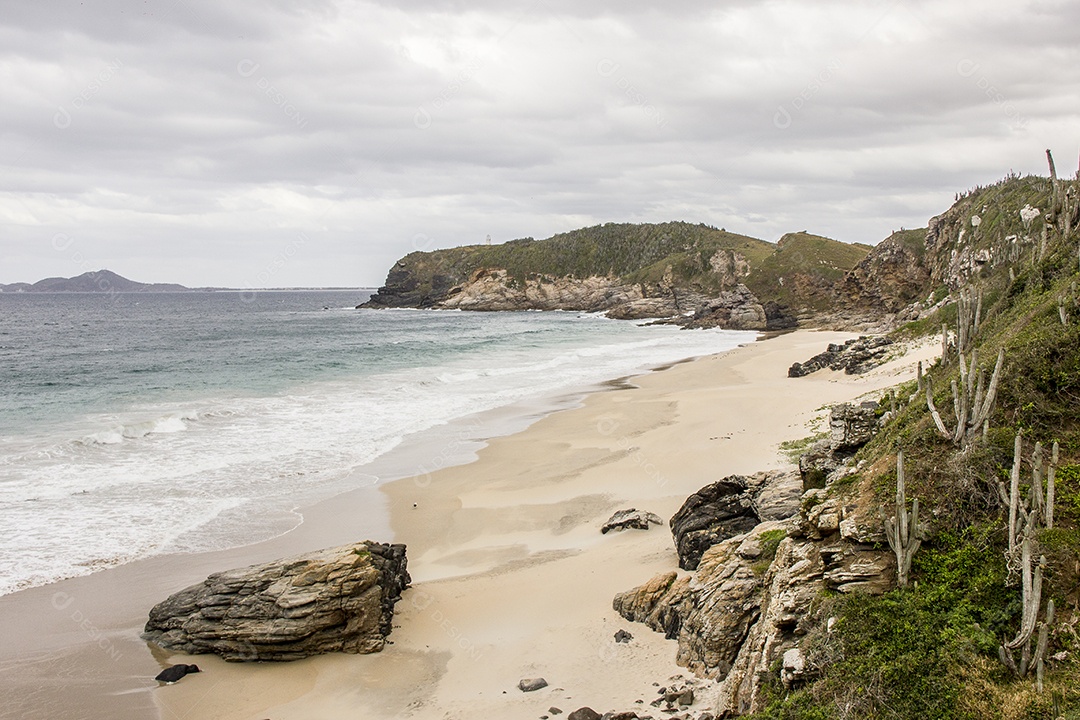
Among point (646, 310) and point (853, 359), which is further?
point (646, 310)

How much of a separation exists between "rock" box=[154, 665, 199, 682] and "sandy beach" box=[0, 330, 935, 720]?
A: 0.46 ft

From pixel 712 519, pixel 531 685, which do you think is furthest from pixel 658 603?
pixel 531 685

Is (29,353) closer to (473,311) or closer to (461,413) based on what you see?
(461,413)

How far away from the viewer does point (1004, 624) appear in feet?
19.1

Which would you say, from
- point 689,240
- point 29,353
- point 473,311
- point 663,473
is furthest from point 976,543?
point 689,240

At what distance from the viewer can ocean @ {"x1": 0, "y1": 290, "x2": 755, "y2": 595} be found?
15.1 meters

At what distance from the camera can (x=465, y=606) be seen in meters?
11.3

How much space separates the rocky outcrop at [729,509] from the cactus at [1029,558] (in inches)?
153

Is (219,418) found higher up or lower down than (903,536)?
lower down

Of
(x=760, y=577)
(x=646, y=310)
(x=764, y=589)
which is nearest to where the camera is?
(x=764, y=589)

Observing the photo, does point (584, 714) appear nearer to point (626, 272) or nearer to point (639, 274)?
point (639, 274)

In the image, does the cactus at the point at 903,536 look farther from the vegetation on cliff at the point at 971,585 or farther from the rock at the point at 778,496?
the rock at the point at 778,496

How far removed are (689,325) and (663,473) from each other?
5253cm

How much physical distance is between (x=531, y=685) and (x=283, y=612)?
376cm
